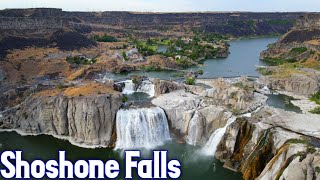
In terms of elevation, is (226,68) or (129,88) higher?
(226,68)

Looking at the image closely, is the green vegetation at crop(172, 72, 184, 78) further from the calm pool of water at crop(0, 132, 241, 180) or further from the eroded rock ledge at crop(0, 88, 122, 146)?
the calm pool of water at crop(0, 132, 241, 180)

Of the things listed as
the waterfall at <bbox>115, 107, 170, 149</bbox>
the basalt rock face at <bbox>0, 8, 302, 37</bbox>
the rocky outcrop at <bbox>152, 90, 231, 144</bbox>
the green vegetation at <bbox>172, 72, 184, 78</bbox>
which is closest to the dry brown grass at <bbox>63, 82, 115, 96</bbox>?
the waterfall at <bbox>115, 107, 170, 149</bbox>

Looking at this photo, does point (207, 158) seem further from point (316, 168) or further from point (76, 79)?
→ point (76, 79)

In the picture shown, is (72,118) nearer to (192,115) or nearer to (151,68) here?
(192,115)

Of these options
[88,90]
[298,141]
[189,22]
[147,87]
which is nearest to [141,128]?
[88,90]

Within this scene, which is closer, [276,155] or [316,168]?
[316,168]

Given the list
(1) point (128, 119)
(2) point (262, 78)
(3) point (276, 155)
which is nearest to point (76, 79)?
(1) point (128, 119)
